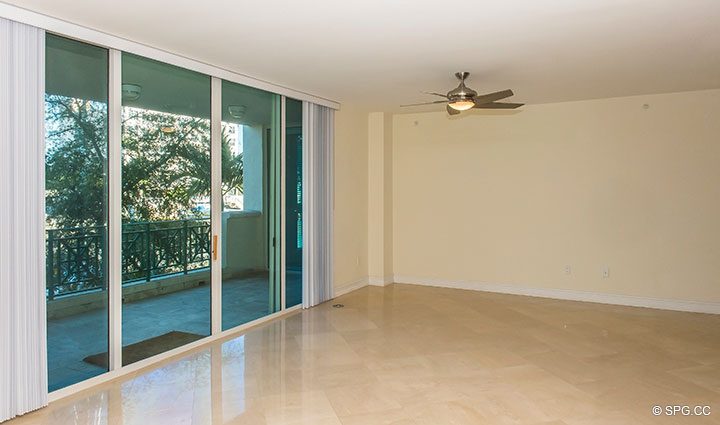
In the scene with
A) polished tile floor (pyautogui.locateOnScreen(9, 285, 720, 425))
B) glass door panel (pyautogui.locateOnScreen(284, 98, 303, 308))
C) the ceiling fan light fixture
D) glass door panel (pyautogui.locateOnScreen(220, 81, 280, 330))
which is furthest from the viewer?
glass door panel (pyautogui.locateOnScreen(284, 98, 303, 308))

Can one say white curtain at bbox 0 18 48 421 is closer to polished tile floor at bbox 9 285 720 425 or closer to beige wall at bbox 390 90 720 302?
polished tile floor at bbox 9 285 720 425

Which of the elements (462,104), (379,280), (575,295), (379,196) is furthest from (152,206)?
(575,295)

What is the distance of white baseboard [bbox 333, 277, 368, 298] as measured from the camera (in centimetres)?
669

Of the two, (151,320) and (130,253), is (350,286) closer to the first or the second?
(151,320)

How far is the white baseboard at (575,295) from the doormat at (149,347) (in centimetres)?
387

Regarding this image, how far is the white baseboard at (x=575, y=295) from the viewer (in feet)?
19.2

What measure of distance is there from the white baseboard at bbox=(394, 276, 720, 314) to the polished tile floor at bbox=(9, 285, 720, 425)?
0.21 metres

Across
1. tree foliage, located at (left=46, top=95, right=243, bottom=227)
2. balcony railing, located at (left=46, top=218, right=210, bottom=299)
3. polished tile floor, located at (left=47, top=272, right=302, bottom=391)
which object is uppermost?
tree foliage, located at (left=46, top=95, right=243, bottom=227)

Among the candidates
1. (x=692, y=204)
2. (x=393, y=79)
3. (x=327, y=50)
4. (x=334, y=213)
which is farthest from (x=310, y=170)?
(x=692, y=204)

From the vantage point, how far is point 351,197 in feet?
23.0

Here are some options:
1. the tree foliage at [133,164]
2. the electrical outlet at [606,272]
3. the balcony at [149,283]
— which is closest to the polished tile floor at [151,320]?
the balcony at [149,283]

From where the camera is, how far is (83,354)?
3584mm

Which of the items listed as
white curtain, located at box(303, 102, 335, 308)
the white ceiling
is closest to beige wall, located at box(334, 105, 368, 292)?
white curtain, located at box(303, 102, 335, 308)

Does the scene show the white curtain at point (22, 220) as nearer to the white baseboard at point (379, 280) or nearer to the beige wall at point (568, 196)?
the white baseboard at point (379, 280)
